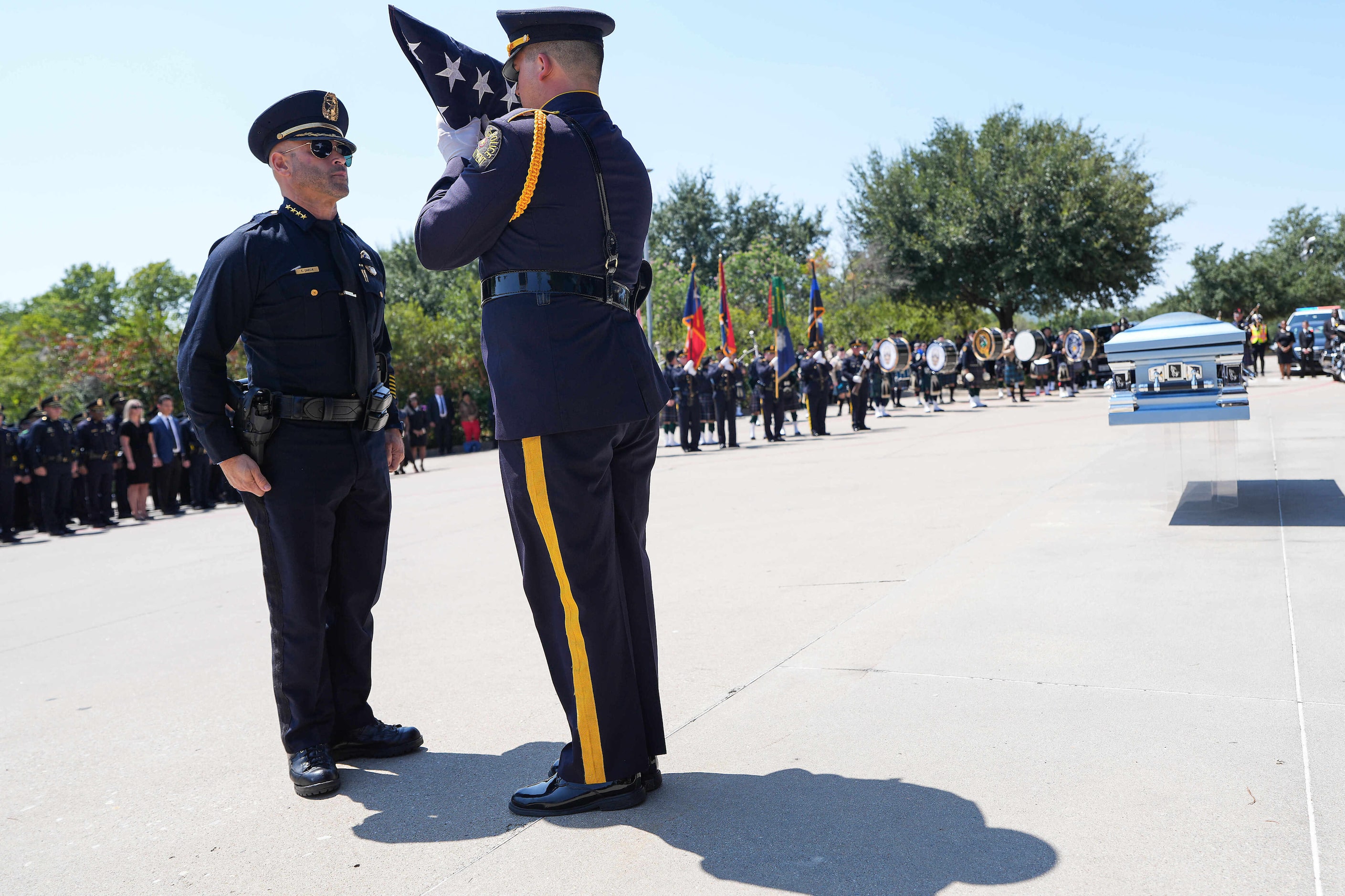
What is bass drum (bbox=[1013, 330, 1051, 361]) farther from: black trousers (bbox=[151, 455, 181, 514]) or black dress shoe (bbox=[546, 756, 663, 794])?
black dress shoe (bbox=[546, 756, 663, 794])

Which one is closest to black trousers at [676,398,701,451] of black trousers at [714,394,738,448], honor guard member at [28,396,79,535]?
black trousers at [714,394,738,448]

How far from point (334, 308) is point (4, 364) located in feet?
149

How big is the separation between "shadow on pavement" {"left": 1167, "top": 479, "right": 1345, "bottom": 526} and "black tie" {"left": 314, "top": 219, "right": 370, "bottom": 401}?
5407mm

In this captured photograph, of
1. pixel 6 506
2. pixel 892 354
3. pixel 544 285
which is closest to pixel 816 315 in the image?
pixel 892 354

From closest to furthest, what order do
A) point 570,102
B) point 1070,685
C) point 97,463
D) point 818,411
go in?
point 570,102, point 1070,685, point 97,463, point 818,411

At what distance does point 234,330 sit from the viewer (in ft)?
11.1

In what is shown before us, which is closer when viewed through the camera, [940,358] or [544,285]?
[544,285]

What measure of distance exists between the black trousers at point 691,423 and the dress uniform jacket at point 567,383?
17410mm

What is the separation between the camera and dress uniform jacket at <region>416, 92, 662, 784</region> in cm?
280

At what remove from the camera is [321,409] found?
3430mm

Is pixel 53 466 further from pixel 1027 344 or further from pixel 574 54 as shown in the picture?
pixel 1027 344

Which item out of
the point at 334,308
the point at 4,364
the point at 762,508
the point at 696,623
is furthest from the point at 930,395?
the point at 4,364

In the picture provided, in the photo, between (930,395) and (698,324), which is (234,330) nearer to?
(698,324)

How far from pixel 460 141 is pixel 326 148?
2.72ft
